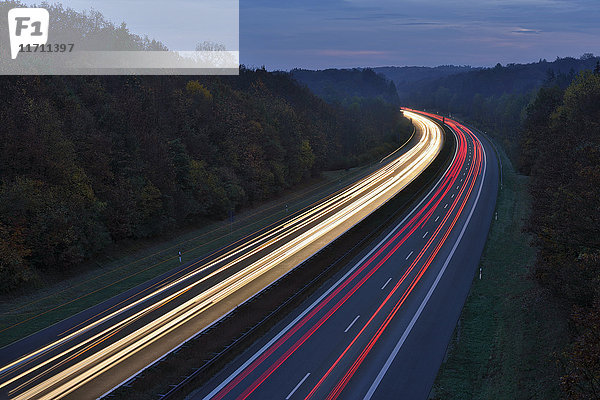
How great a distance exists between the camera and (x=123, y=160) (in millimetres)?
43312

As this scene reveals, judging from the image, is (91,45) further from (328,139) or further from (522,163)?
(522,163)

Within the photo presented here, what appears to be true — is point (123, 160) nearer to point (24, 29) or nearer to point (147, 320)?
point (24, 29)

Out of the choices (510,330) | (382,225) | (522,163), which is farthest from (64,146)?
(522,163)

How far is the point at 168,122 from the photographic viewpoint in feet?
183

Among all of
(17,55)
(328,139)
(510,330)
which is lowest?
(510,330)

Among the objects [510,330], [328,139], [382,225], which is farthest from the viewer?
[328,139]

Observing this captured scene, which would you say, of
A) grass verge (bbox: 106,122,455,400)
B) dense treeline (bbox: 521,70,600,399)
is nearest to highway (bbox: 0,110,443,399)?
grass verge (bbox: 106,122,455,400)

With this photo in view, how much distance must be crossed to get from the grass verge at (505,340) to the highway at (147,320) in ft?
41.6

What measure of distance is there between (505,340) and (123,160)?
114 feet

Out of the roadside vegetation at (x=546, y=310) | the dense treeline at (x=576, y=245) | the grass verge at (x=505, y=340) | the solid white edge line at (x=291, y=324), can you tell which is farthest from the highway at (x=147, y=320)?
the dense treeline at (x=576, y=245)

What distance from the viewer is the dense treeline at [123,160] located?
108 ft

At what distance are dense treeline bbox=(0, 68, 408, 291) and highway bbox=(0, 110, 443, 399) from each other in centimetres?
744

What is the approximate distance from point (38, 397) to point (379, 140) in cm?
10854

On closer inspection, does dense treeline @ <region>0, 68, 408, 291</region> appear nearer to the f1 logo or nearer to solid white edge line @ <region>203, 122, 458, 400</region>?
the f1 logo
